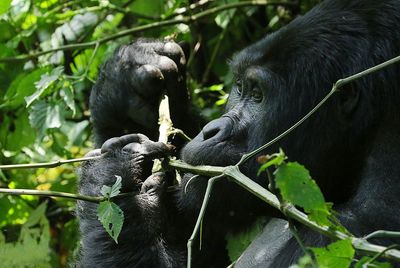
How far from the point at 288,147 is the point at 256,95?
29cm

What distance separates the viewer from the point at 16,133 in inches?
190

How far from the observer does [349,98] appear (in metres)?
2.93

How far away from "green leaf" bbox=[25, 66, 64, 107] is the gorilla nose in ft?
4.16

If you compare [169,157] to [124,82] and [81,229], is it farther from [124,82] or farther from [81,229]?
[124,82]

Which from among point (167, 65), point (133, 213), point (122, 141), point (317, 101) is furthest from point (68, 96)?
point (317, 101)

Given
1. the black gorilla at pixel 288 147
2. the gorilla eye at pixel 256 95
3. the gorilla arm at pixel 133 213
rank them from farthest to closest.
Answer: the gorilla arm at pixel 133 213
the gorilla eye at pixel 256 95
the black gorilla at pixel 288 147

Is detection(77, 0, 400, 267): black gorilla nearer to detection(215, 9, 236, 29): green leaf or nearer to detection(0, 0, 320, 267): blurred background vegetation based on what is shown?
detection(0, 0, 320, 267): blurred background vegetation

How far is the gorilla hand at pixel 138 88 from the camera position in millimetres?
3857

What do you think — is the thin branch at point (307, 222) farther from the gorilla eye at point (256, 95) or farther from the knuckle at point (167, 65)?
the knuckle at point (167, 65)

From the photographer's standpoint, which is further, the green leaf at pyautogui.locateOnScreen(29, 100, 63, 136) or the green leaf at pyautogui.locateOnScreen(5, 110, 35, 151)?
the green leaf at pyautogui.locateOnScreen(5, 110, 35, 151)

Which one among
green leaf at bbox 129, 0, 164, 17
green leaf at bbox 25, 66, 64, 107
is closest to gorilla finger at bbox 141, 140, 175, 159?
green leaf at bbox 25, 66, 64, 107

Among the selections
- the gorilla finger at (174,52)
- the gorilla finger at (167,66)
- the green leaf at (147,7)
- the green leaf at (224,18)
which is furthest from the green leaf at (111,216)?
the green leaf at (147,7)

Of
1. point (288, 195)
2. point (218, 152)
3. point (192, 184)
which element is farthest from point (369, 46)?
point (288, 195)

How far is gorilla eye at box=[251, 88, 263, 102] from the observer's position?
316 centimetres
